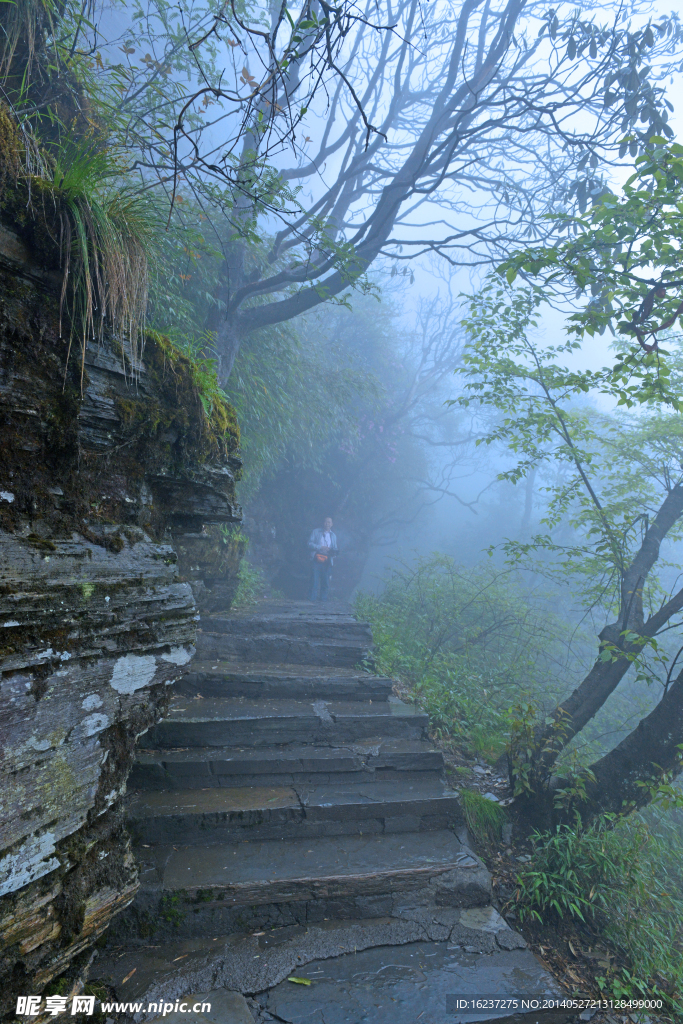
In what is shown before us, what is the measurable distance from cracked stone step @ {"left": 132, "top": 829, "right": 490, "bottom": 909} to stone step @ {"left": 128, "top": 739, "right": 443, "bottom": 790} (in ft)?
1.49

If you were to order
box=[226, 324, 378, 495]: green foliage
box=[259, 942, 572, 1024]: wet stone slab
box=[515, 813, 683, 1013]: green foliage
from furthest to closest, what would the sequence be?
1. box=[226, 324, 378, 495]: green foliage
2. box=[515, 813, 683, 1013]: green foliage
3. box=[259, 942, 572, 1024]: wet stone slab

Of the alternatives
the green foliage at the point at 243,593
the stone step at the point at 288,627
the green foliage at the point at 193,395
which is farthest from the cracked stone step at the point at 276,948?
the green foliage at the point at 243,593

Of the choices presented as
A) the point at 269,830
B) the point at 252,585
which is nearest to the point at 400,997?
the point at 269,830

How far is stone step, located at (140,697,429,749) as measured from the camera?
3.84m

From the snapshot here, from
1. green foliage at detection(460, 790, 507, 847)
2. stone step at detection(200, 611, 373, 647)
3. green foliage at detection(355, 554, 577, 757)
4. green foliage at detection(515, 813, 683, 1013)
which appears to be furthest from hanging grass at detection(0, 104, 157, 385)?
green foliage at detection(355, 554, 577, 757)

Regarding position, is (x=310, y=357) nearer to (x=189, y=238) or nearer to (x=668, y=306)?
(x=189, y=238)

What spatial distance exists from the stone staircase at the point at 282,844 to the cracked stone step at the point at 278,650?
1.85 feet

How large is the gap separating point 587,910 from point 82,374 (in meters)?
4.68

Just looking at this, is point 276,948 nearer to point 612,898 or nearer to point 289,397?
point 612,898

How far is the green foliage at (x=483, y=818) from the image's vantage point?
411cm

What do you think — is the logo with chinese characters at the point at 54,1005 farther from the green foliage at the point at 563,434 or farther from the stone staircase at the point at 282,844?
the green foliage at the point at 563,434

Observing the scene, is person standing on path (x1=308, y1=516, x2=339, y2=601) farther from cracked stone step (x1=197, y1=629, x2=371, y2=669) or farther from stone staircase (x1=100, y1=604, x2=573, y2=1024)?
stone staircase (x1=100, y1=604, x2=573, y2=1024)

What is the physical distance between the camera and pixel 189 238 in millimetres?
4703

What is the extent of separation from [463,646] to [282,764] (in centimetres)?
577
